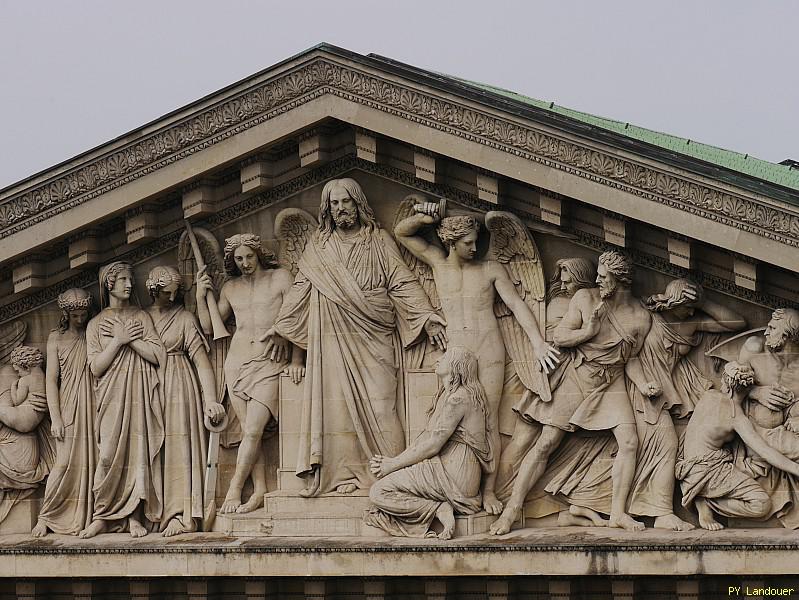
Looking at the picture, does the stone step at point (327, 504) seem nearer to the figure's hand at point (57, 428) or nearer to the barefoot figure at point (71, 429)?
the barefoot figure at point (71, 429)

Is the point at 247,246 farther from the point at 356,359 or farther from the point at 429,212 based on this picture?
the point at 429,212

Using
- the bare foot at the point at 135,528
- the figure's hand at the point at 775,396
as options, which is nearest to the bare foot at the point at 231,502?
the bare foot at the point at 135,528

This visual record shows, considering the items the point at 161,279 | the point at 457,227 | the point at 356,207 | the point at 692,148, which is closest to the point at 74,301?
the point at 161,279

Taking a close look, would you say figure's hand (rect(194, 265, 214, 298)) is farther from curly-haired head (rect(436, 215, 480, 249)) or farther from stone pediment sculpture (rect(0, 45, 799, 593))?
curly-haired head (rect(436, 215, 480, 249))

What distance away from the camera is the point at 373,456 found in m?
19.9

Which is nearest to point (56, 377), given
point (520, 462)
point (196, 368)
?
point (196, 368)

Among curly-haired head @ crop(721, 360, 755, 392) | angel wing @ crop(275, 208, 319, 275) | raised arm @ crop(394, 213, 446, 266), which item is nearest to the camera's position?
curly-haired head @ crop(721, 360, 755, 392)

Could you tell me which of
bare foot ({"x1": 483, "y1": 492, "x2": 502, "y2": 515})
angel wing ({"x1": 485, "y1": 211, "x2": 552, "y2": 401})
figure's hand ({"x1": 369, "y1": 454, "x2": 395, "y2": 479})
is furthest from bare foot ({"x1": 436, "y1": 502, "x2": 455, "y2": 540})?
angel wing ({"x1": 485, "y1": 211, "x2": 552, "y2": 401})

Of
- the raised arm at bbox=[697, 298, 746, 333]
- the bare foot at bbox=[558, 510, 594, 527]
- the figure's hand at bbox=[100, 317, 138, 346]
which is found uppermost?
the figure's hand at bbox=[100, 317, 138, 346]

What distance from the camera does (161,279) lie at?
20656mm

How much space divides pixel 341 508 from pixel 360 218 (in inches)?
111

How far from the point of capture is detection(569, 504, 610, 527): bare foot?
19.5 metres

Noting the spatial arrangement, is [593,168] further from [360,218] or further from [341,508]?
[341,508]

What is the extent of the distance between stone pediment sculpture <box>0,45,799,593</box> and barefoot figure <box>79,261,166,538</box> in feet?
0.09
